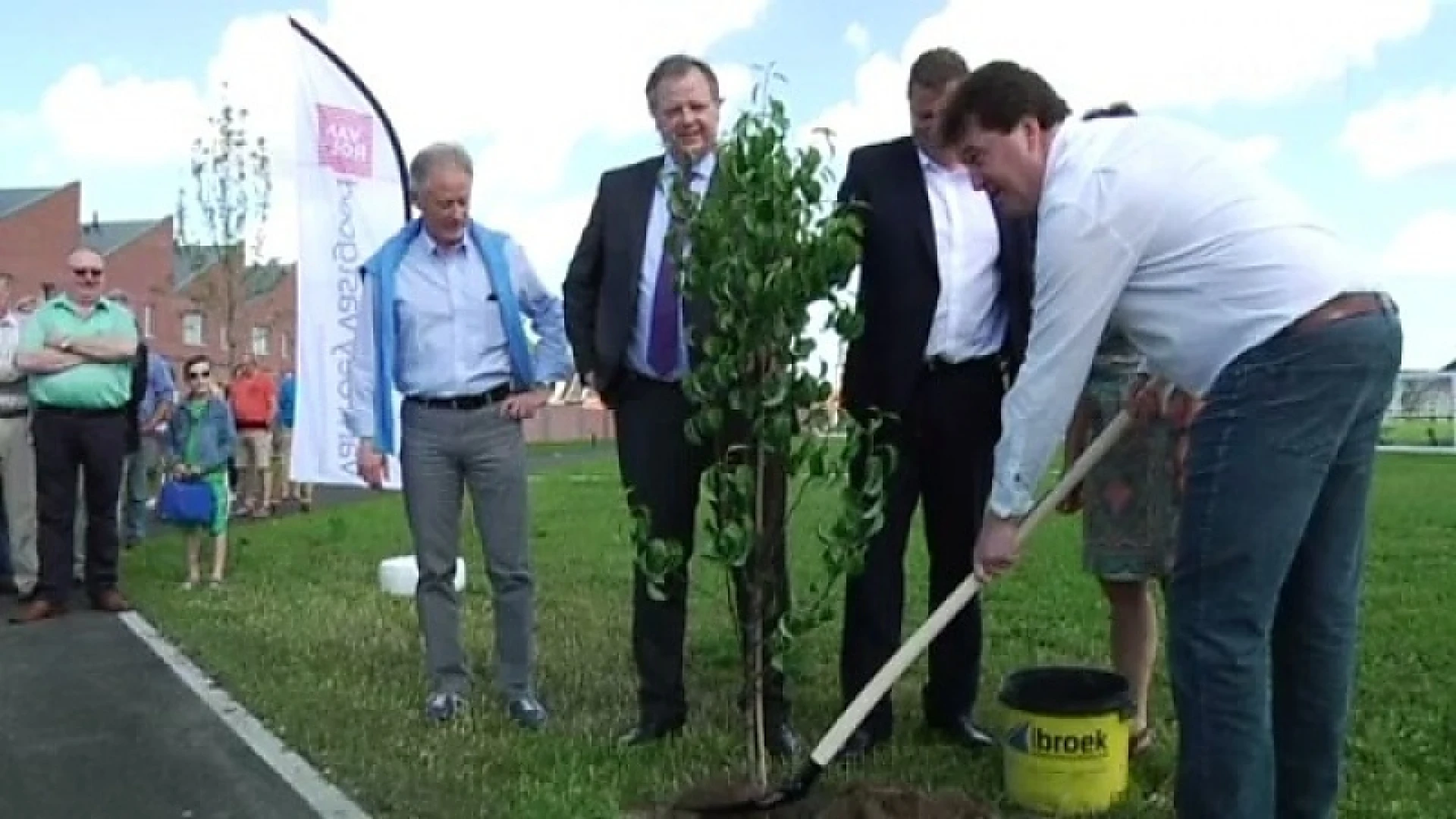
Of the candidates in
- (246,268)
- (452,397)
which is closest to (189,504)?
(452,397)

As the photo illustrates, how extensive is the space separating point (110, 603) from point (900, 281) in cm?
602

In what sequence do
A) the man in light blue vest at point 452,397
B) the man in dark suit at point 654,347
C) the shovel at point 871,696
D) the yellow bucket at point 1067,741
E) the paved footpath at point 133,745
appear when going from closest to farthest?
the shovel at point 871,696 → the yellow bucket at point 1067,741 → the paved footpath at point 133,745 → the man in dark suit at point 654,347 → the man in light blue vest at point 452,397

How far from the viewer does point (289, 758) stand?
17.6 feet

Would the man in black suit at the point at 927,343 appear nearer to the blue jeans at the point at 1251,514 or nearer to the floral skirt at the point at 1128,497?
the floral skirt at the point at 1128,497

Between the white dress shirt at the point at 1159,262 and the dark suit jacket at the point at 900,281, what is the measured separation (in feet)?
4.61

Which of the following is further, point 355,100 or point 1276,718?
point 355,100

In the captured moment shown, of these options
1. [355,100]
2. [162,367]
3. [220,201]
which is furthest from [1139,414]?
[220,201]

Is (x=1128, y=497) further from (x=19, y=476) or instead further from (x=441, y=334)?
(x=19, y=476)

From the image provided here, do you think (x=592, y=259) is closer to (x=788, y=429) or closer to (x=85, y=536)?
(x=788, y=429)

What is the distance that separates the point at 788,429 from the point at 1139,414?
0.94 meters

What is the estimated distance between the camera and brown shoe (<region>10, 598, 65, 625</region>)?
28.9 ft

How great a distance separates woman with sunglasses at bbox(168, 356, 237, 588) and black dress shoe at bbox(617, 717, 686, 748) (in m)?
5.61

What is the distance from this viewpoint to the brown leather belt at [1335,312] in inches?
134

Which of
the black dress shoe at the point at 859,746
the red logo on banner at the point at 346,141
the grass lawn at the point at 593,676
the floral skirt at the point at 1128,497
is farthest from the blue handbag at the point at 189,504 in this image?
the floral skirt at the point at 1128,497
